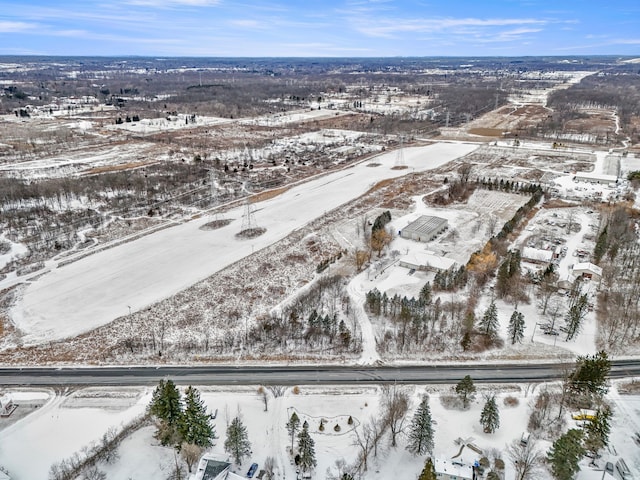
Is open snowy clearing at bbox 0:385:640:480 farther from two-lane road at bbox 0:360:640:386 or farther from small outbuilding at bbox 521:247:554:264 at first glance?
small outbuilding at bbox 521:247:554:264

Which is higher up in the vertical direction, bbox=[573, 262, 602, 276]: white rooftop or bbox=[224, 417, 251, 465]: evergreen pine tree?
bbox=[573, 262, 602, 276]: white rooftop

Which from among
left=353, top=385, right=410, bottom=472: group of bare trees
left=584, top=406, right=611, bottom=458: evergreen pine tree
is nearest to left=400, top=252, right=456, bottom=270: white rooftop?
left=353, top=385, right=410, bottom=472: group of bare trees

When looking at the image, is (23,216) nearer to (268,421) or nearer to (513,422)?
(268,421)

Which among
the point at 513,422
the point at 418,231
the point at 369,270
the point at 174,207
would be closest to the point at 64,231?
the point at 174,207

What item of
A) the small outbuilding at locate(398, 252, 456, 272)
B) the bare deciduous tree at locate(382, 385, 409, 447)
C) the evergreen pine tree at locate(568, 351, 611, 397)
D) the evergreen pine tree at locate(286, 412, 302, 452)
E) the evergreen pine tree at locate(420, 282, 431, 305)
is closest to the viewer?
the evergreen pine tree at locate(286, 412, 302, 452)

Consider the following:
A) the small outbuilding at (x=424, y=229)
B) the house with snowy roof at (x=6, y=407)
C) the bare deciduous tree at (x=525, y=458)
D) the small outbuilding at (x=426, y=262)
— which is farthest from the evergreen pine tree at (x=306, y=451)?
the small outbuilding at (x=424, y=229)

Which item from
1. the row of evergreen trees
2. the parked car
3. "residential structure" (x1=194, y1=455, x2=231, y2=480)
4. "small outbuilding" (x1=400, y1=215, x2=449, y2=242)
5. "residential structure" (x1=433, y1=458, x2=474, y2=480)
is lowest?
the parked car
